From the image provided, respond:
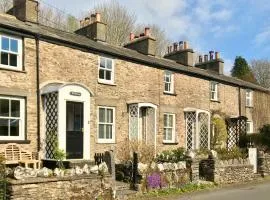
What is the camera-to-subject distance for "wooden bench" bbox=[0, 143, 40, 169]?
15.3 metres

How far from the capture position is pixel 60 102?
54.2 feet

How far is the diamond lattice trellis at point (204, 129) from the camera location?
24.8m

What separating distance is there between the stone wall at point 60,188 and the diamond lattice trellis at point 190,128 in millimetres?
11738

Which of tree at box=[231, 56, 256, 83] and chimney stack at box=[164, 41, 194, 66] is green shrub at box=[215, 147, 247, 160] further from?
tree at box=[231, 56, 256, 83]

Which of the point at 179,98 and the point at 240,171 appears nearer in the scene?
the point at 240,171

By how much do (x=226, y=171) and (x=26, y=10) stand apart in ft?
35.8

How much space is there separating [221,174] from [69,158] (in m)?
6.44

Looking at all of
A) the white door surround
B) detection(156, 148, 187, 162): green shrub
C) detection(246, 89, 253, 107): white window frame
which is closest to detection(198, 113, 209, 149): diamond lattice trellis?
detection(156, 148, 187, 162): green shrub

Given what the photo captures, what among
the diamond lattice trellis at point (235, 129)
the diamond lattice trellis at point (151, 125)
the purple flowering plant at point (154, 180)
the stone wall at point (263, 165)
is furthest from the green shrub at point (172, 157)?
the diamond lattice trellis at point (235, 129)

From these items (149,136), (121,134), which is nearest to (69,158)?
(121,134)

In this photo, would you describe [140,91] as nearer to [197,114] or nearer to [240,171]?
[197,114]

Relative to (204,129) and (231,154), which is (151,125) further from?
(204,129)

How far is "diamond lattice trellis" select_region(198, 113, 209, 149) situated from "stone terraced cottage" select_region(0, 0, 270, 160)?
6cm

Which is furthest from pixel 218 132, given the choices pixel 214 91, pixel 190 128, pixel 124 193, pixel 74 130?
pixel 124 193
